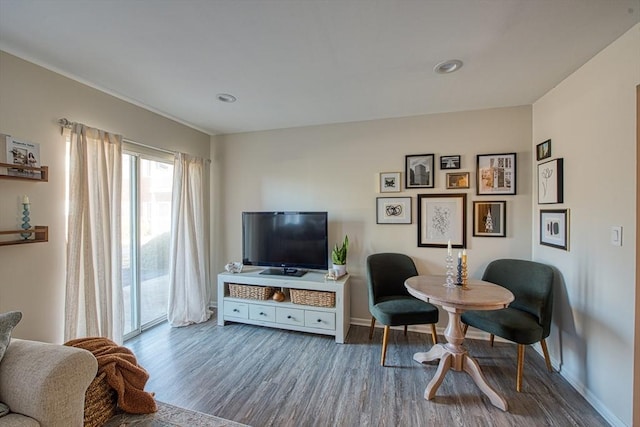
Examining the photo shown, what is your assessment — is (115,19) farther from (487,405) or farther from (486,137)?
(487,405)

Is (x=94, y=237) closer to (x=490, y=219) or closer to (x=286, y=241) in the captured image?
(x=286, y=241)

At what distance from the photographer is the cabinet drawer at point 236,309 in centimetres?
308

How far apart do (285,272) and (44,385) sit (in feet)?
7.01

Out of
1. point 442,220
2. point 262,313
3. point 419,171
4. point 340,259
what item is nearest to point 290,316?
point 262,313

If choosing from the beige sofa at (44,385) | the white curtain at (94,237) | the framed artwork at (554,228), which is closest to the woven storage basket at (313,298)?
the white curtain at (94,237)

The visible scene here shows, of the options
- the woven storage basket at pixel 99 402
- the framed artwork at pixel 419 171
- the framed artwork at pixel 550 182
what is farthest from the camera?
Result: the framed artwork at pixel 419 171

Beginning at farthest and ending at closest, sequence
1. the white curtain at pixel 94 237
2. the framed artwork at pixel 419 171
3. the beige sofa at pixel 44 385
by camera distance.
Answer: the framed artwork at pixel 419 171 < the white curtain at pixel 94 237 < the beige sofa at pixel 44 385

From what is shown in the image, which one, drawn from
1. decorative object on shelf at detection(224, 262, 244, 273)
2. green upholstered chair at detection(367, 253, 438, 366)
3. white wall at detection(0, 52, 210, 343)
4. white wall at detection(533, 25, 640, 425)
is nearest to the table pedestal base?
green upholstered chair at detection(367, 253, 438, 366)

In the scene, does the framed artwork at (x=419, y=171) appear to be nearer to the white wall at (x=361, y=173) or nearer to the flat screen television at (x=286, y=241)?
the white wall at (x=361, y=173)

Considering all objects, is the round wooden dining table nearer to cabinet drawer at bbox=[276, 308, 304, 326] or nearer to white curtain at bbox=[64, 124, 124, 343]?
cabinet drawer at bbox=[276, 308, 304, 326]

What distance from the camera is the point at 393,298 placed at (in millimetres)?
2678

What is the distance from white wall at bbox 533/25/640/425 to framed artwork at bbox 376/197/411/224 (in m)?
1.32

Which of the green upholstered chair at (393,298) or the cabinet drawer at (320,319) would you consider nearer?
the green upholstered chair at (393,298)

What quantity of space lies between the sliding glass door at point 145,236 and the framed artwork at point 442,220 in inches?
120
